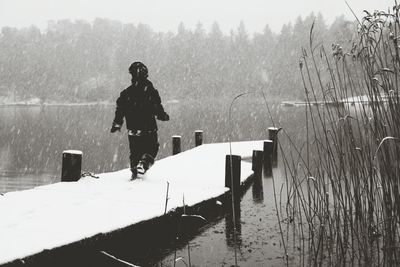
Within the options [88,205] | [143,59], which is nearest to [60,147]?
[88,205]

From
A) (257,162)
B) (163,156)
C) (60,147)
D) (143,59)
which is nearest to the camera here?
(257,162)

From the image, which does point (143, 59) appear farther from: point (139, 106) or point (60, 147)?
point (139, 106)

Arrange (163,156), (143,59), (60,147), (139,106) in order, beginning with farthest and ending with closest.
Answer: (143,59) → (60,147) → (163,156) → (139,106)

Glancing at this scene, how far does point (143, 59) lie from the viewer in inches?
4749

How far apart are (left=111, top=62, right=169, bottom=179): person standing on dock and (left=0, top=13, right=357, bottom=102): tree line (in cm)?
8410

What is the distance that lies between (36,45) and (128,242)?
130346 millimetres

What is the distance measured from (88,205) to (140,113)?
196 centimetres

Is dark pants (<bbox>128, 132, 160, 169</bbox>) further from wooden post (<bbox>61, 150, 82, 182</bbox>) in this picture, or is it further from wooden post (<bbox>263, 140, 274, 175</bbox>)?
wooden post (<bbox>263, 140, 274, 175</bbox>)

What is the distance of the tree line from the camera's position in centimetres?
9994

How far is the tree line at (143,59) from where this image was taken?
9994 centimetres

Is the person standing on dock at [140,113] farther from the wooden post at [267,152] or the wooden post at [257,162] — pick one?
the wooden post at [267,152]

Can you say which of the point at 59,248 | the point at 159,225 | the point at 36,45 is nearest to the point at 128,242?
the point at 159,225

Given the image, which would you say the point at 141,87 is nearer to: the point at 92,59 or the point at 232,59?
the point at 232,59

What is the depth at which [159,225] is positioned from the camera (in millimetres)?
5207
